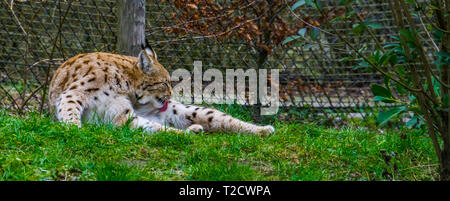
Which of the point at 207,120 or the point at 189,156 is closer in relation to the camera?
the point at 189,156

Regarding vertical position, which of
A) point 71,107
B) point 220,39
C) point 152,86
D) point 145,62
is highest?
point 220,39

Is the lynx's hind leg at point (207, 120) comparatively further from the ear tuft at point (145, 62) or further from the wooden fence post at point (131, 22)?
the wooden fence post at point (131, 22)

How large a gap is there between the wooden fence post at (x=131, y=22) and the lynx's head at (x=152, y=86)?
0.28 m

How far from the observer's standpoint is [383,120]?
2.79 metres

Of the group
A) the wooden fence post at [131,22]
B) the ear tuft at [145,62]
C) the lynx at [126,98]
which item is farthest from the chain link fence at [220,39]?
the ear tuft at [145,62]

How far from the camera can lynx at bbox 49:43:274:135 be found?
439 centimetres

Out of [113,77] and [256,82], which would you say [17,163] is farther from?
[256,82]

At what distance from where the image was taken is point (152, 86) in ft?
16.0

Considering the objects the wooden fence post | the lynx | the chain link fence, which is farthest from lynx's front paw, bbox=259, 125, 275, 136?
the wooden fence post

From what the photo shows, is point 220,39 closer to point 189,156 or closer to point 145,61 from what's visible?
point 145,61

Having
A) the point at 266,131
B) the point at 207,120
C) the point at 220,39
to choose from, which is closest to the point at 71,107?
the point at 207,120

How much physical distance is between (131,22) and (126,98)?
895 millimetres

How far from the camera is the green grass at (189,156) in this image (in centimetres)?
296
